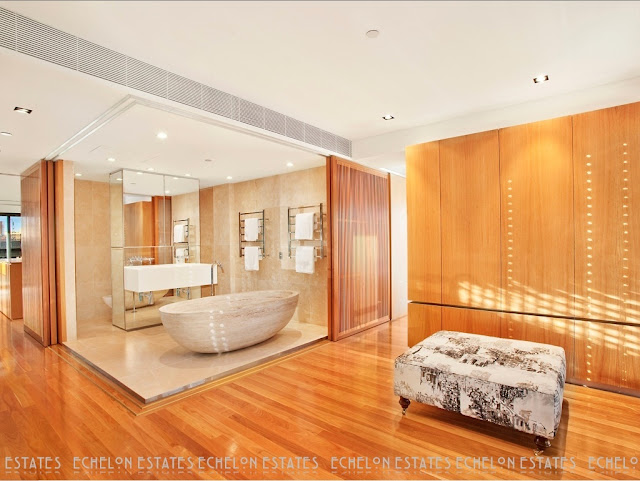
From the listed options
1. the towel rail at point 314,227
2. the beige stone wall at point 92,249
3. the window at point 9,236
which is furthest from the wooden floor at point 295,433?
the window at point 9,236

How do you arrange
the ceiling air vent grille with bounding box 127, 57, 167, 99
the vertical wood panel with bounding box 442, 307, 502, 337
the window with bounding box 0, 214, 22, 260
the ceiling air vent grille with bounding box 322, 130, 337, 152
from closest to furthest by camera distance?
the ceiling air vent grille with bounding box 127, 57, 167, 99 < the vertical wood panel with bounding box 442, 307, 502, 337 < the ceiling air vent grille with bounding box 322, 130, 337, 152 < the window with bounding box 0, 214, 22, 260

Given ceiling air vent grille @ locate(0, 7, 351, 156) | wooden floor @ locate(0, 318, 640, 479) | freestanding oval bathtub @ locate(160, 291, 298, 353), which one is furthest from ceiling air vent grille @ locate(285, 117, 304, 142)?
wooden floor @ locate(0, 318, 640, 479)

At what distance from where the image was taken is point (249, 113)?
3.36 metres

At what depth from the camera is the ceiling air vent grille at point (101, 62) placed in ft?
7.49

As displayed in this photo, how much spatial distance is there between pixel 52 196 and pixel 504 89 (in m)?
5.25

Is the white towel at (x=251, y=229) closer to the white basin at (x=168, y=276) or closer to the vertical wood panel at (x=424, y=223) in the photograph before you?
the white basin at (x=168, y=276)

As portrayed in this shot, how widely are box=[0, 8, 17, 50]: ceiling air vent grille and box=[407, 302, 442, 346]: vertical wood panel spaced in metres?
3.94

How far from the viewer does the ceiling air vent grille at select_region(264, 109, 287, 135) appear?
3.53 meters

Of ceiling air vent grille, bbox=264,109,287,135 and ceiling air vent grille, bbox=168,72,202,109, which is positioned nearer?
ceiling air vent grille, bbox=168,72,202,109

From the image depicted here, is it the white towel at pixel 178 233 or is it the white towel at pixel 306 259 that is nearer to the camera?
the white towel at pixel 178 233

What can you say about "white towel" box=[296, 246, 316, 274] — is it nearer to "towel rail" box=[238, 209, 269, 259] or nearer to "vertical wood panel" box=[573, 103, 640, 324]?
"towel rail" box=[238, 209, 269, 259]

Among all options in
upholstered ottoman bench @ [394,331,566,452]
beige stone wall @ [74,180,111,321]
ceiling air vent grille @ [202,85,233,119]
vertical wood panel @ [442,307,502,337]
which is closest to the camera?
upholstered ottoman bench @ [394,331,566,452]

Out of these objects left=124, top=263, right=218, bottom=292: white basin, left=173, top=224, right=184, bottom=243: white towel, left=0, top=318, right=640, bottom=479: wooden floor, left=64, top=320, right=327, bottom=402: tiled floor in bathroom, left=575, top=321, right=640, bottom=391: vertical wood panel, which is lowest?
left=0, top=318, right=640, bottom=479: wooden floor

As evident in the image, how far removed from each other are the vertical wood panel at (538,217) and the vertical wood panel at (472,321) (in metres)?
0.21
